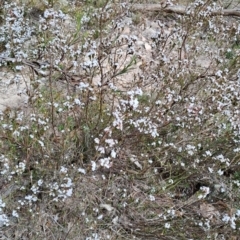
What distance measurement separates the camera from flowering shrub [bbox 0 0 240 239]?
3352 millimetres

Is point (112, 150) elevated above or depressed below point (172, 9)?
below

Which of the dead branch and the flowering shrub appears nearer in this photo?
the flowering shrub

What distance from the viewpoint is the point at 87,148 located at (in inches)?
148

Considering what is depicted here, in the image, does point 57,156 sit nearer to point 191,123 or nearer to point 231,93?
point 191,123

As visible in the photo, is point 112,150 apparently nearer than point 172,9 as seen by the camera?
Yes

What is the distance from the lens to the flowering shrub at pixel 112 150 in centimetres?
335

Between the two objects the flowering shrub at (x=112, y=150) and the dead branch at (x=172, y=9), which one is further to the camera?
the dead branch at (x=172, y=9)

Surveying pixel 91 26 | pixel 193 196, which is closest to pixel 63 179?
pixel 193 196

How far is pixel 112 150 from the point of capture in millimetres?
3406

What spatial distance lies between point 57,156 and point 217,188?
1.46 meters

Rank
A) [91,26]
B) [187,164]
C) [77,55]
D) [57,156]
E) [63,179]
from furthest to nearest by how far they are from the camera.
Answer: [91,26] < [77,55] < [187,164] < [57,156] < [63,179]

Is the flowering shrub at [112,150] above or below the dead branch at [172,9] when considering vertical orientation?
below

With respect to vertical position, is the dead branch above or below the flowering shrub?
above

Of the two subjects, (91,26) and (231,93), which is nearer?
(231,93)
